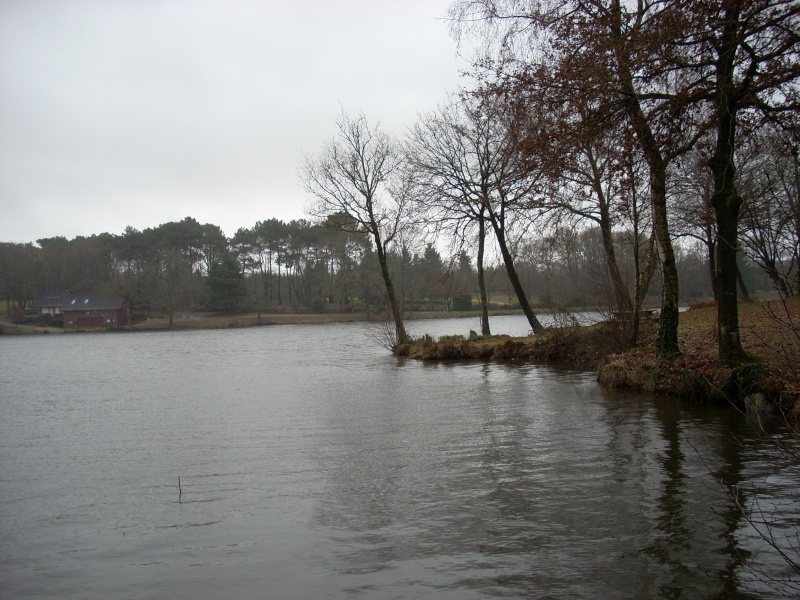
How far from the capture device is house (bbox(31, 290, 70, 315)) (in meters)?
78.6

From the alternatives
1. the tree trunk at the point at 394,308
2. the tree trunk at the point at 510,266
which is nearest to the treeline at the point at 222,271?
the tree trunk at the point at 394,308

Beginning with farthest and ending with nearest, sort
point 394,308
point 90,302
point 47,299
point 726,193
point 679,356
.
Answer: point 47,299, point 90,302, point 394,308, point 679,356, point 726,193

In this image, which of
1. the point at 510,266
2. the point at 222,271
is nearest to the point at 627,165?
the point at 510,266

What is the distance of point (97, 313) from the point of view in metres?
74.8

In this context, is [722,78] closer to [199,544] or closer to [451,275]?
[199,544]

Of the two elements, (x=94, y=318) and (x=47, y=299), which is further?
(x=47, y=299)

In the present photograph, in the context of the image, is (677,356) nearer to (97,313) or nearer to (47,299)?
(97,313)

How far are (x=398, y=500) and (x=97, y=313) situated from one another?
76979mm

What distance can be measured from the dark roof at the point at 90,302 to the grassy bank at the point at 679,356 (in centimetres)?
6192

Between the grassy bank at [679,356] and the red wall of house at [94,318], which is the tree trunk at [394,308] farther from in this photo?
the red wall of house at [94,318]

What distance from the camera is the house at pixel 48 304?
78562 millimetres

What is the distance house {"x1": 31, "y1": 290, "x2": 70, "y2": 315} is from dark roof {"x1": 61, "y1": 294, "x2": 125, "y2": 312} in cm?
85

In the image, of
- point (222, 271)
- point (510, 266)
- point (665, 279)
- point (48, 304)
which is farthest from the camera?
point (48, 304)

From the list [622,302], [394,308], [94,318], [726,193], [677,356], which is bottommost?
[677,356]
